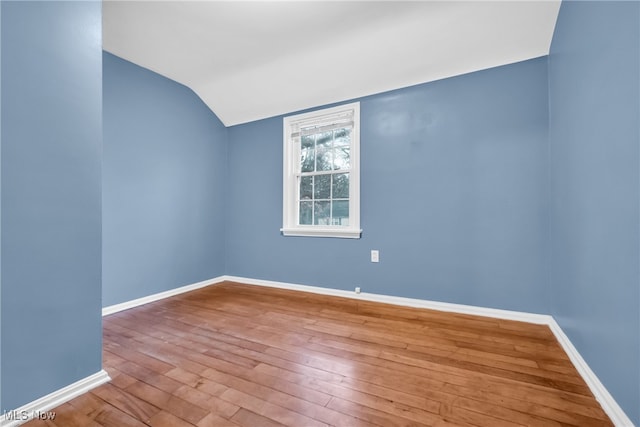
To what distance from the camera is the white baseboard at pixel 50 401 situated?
109cm

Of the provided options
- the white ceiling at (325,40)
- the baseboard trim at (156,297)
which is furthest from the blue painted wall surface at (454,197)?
the baseboard trim at (156,297)

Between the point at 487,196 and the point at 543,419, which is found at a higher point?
the point at 487,196

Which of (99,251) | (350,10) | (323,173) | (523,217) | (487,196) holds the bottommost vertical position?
(99,251)

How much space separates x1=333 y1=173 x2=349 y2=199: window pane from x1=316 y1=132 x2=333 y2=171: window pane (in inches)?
6.4

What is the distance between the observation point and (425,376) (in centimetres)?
143

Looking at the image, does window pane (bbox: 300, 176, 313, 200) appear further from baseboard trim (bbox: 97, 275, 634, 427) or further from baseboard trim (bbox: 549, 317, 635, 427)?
baseboard trim (bbox: 549, 317, 635, 427)

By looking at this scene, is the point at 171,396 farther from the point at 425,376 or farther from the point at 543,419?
the point at 543,419

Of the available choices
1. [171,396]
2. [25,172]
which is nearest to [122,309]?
[171,396]

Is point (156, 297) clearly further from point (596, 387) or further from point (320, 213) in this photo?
point (596, 387)

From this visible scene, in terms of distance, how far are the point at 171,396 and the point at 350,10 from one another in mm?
2629

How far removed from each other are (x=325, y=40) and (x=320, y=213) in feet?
5.68

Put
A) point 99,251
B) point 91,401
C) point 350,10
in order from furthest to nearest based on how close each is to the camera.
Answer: point 350,10 → point 99,251 → point 91,401

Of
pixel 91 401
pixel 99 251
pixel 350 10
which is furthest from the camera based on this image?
pixel 350 10

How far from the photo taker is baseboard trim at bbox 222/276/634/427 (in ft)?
3.71
